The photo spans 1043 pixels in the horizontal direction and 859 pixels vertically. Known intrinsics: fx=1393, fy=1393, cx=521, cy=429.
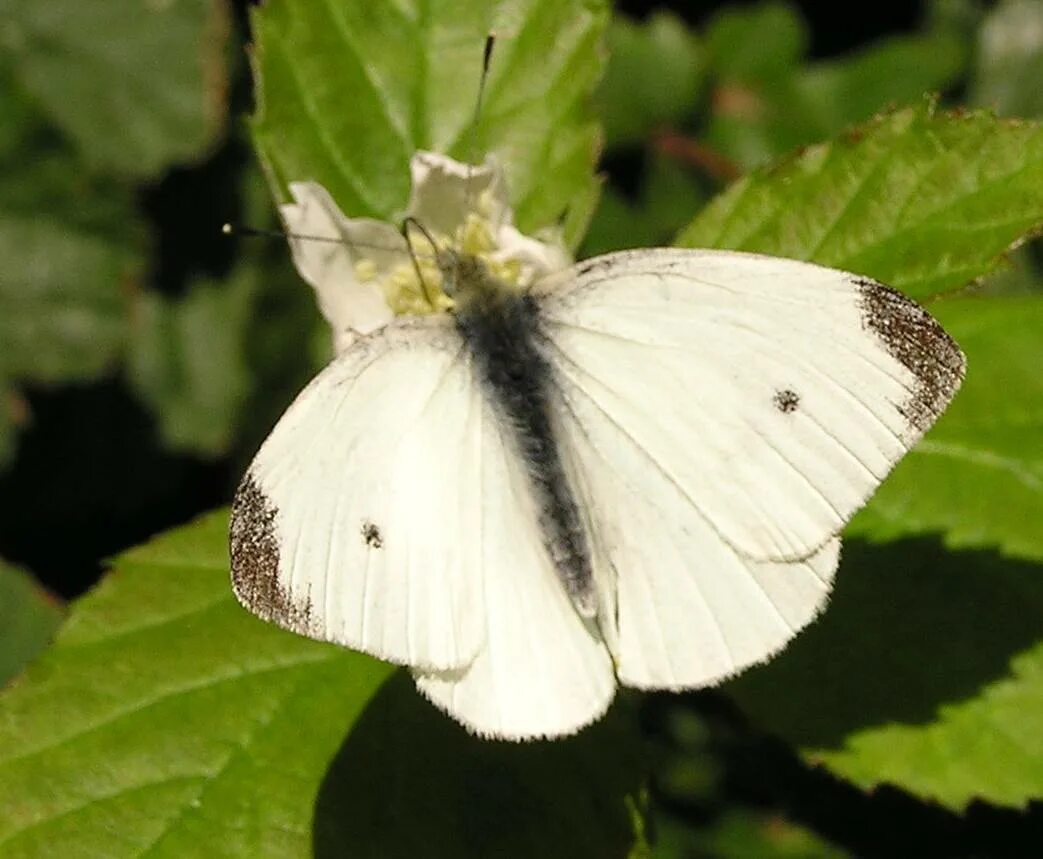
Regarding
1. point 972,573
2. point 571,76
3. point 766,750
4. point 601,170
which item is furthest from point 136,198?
point 972,573

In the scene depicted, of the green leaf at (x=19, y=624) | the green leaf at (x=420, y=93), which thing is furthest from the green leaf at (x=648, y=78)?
the green leaf at (x=19, y=624)

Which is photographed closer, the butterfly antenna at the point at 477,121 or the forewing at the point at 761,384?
the forewing at the point at 761,384

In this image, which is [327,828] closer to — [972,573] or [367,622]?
[367,622]

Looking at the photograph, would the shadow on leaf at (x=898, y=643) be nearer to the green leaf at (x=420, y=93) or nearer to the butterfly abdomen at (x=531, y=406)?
the butterfly abdomen at (x=531, y=406)

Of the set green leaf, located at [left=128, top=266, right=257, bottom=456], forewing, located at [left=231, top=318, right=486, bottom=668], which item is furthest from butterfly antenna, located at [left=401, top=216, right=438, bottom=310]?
green leaf, located at [left=128, top=266, right=257, bottom=456]

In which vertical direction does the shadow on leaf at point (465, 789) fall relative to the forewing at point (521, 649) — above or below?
below

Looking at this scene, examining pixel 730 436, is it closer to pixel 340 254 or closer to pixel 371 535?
pixel 371 535
